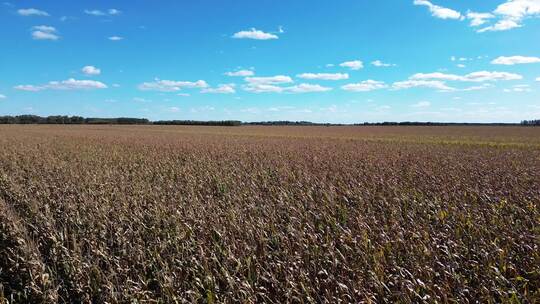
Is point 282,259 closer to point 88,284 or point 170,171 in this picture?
point 88,284

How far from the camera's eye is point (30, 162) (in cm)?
1429

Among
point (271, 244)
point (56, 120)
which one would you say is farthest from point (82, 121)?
point (271, 244)

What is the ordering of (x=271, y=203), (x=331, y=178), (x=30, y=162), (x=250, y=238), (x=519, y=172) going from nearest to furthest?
(x=250, y=238)
(x=271, y=203)
(x=331, y=178)
(x=519, y=172)
(x=30, y=162)

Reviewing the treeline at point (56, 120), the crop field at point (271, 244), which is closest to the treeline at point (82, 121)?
the treeline at point (56, 120)

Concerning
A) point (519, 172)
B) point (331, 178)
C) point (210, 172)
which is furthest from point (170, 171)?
point (519, 172)

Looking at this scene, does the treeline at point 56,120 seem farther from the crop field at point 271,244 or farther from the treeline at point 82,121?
the crop field at point 271,244

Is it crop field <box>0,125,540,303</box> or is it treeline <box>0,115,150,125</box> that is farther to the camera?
treeline <box>0,115,150,125</box>

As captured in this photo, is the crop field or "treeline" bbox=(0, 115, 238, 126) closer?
the crop field

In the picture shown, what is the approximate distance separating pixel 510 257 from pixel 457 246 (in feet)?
2.04

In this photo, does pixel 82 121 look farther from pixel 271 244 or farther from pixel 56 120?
pixel 271 244

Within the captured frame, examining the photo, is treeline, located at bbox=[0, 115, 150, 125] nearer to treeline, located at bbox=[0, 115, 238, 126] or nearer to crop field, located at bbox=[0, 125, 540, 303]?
treeline, located at bbox=[0, 115, 238, 126]

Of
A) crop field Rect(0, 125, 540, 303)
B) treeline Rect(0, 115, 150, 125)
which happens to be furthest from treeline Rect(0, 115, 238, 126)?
crop field Rect(0, 125, 540, 303)

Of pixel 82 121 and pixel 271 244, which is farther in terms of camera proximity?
pixel 82 121

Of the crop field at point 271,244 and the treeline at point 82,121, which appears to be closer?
the crop field at point 271,244
